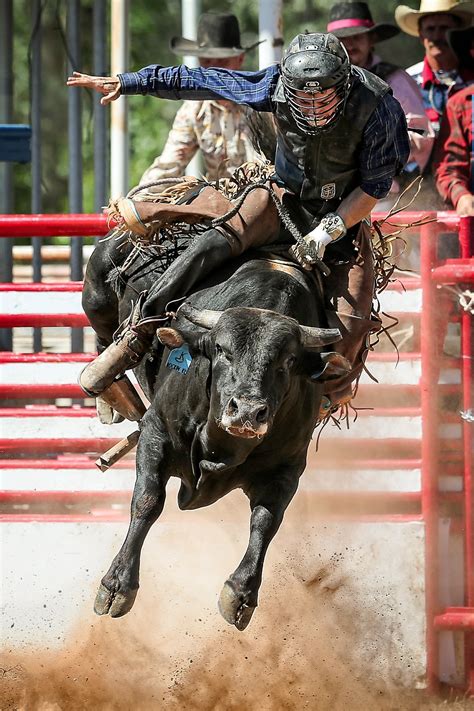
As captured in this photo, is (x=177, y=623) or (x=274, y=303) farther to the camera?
(x=177, y=623)

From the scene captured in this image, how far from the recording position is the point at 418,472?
6.18 m

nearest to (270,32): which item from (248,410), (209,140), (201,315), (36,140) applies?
(209,140)

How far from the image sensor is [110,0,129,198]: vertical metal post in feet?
26.5

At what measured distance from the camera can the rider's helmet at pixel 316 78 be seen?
14.4 ft

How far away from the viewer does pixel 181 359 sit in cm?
461

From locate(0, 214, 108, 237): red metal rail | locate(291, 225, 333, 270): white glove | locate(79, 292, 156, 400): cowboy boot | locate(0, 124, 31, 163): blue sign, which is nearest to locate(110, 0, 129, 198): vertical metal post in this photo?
locate(0, 124, 31, 163): blue sign

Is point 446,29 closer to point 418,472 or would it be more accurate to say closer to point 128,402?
point 418,472

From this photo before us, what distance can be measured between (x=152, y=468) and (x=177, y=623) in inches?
64.4

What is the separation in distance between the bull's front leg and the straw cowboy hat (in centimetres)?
327

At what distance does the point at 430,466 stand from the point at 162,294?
1.98 metres

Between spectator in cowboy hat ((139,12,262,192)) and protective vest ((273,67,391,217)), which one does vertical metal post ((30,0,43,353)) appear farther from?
protective vest ((273,67,391,217))

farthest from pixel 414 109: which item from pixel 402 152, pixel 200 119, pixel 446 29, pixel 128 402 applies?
pixel 128 402

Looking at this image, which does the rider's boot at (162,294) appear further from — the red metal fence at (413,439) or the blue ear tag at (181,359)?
the red metal fence at (413,439)

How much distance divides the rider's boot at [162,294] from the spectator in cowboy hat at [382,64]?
192cm
